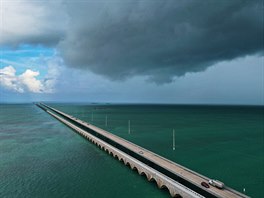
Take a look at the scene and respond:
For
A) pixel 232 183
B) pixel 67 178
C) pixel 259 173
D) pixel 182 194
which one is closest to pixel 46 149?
pixel 67 178

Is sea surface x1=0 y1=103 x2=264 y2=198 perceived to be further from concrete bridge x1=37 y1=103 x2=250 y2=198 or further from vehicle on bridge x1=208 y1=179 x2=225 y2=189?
vehicle on bridge x1=208 y1=179 x2=225 y2=189

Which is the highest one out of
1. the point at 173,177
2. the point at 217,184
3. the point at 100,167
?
the point at 217,184

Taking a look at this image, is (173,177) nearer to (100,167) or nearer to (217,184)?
(217,184)

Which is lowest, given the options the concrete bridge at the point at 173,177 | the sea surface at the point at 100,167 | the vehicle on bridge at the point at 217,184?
the sea surface at the point at 100,167

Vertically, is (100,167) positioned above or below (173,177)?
below

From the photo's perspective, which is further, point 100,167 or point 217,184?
point 100,167

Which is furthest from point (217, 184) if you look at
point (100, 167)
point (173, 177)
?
point (100, 167)

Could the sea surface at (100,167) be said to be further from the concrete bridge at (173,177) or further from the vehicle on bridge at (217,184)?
the vehicle on bridge at (217,184)

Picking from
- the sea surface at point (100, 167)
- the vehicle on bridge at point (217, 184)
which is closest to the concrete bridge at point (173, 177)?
the vehicle on bridge at point (217, 184)

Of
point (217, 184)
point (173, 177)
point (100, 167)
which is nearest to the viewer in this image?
point (217, 184)

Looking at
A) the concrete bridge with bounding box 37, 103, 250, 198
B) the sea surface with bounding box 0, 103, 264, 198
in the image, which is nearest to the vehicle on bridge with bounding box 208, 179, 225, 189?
the concrete bridge with bounding box 37, 103, 250, 198

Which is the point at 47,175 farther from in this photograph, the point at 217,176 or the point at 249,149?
the point at 249,149

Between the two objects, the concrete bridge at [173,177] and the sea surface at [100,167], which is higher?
the concrete bridge at [173,177]
